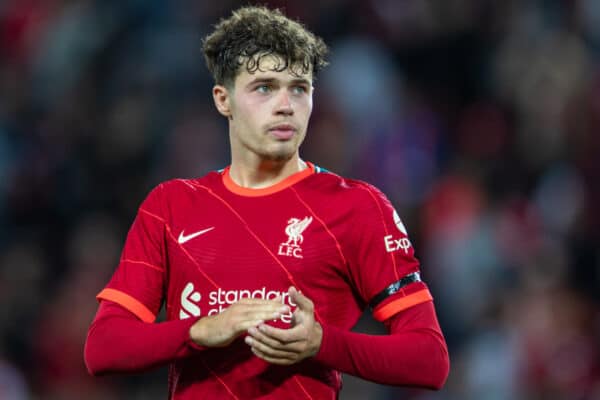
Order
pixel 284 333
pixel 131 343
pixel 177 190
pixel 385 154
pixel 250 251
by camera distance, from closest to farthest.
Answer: pixel 284 333
pixel 131 343
pixel 250 251
pixel 177 190
pixel 385 154

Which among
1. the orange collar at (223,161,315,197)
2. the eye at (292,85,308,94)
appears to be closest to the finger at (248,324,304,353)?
the orange collar at (223,161,315,197)

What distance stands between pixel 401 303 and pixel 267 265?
0.46m

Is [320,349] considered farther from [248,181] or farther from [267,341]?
[248,181]

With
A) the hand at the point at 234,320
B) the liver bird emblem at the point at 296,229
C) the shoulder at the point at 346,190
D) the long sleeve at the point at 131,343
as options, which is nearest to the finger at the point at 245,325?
the hand at the point at 234,320

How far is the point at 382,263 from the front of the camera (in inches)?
144

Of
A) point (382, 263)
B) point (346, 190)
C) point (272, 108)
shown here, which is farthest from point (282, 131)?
point (382, 263)

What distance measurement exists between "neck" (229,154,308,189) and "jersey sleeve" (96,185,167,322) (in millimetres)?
321

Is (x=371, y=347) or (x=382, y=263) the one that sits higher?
(x=382, y=263)

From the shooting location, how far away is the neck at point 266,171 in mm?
3932

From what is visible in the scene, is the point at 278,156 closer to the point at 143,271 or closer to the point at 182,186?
the point at 182,186

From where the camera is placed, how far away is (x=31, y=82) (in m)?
10.0

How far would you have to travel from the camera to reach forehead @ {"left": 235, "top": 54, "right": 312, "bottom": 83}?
3.80 metres

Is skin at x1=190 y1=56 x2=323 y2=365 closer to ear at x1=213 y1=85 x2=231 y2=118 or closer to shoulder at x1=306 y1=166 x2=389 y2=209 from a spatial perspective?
ear at x1=213 y1=85 x2=231 y2=118

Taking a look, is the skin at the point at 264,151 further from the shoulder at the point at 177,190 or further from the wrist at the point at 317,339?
the shoulder at the point at 177,190
